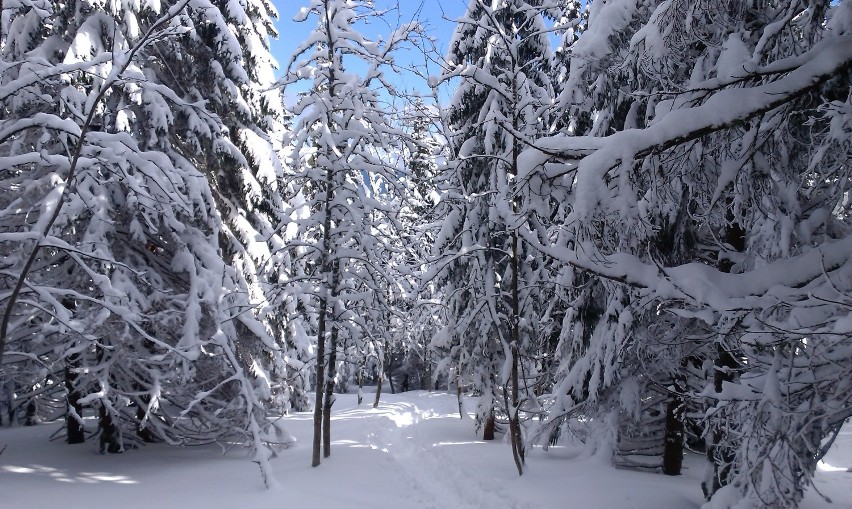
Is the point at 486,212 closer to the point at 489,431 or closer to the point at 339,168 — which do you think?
the point at 339,168

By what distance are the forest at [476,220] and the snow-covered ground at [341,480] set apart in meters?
0.56

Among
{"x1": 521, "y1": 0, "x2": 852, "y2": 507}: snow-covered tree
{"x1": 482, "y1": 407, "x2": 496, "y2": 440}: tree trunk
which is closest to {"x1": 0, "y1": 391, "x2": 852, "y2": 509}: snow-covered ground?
{"x1": 482, "y1": 407, "x2": 496, "y2": 440}: tree trunk

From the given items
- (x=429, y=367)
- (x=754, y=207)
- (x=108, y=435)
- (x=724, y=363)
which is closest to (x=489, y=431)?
(x=724, y=363)

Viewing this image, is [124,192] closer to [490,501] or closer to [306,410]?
[490,501]

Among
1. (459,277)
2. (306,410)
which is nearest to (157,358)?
(459,277)

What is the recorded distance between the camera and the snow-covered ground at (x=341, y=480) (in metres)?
7.40

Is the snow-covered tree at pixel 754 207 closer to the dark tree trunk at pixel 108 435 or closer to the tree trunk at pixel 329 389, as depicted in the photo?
the tree trunk at pixel 329 389

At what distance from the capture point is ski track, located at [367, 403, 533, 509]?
8406mm

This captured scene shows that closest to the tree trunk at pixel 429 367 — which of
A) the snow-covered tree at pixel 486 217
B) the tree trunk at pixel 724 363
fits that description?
the snow-covered tree at pixel 486 217

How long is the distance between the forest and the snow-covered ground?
558mm

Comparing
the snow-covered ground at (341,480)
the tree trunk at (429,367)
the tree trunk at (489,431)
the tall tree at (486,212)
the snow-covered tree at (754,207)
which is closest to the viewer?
the snow-covered tree at (754,207)

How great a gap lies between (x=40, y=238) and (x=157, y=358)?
4569 mm

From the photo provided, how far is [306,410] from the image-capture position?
885 inches

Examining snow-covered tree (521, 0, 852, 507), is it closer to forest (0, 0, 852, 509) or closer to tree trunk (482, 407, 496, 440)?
forest (0, 0, 852, 509)
